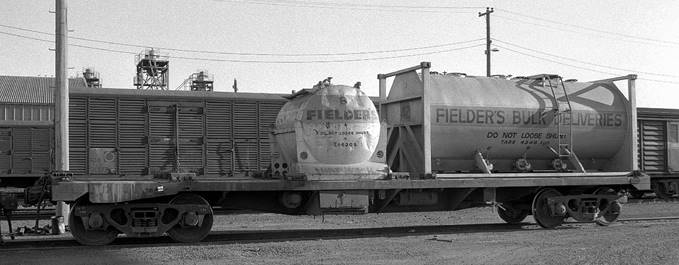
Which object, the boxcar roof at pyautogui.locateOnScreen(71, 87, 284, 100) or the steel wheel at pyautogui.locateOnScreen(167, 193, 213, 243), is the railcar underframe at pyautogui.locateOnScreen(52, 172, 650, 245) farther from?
the boxcar roof at pyautogui.locateOnScreen(71, 87, 284, 100)

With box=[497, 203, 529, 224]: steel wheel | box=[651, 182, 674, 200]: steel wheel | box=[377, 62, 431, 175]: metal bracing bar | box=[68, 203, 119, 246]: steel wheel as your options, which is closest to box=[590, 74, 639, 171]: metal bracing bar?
box=[497, 203, 529, 224]: steel wheel

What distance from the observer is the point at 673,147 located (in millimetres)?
23500

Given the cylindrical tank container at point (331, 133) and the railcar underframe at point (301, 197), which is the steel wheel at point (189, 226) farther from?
the cylindrical tank container at point (331, 133)

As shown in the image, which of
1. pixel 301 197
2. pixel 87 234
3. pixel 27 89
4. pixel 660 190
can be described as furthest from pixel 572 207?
pixel 27 89

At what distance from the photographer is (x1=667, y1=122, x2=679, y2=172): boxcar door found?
23.3 meters

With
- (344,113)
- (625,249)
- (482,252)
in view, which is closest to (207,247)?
(344,113)

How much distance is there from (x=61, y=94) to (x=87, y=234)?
478 cm

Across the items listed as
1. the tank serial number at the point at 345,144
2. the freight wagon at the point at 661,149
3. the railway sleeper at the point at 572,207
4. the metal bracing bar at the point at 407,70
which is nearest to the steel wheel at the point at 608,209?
the railway sleeper at the point at 572,207

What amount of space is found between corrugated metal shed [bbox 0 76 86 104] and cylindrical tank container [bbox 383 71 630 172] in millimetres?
42856

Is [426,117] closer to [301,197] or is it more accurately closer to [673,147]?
[301,197]

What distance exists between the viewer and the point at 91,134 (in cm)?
2050

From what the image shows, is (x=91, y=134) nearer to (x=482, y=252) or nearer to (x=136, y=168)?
(x=136, y=168)

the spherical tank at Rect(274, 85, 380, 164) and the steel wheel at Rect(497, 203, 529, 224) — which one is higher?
the spherical tank at Rect(274, 85, 380, 164)

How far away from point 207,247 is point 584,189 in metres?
8.86
